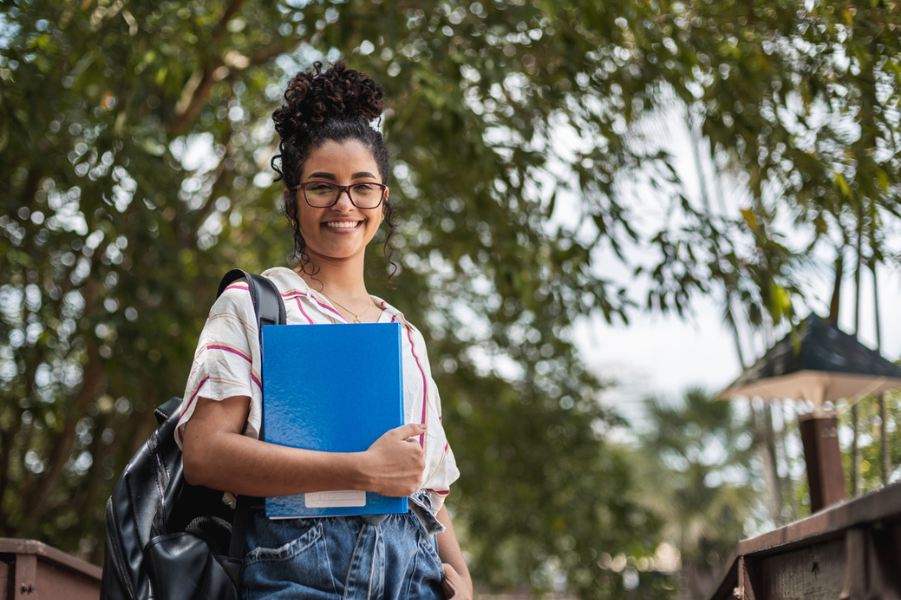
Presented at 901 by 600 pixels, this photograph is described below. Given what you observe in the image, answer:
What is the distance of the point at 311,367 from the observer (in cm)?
137

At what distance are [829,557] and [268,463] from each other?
0.96m

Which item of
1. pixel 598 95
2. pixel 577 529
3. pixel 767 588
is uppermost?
pixel 598 95

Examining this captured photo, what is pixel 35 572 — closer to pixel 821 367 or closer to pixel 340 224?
pixel 340 224

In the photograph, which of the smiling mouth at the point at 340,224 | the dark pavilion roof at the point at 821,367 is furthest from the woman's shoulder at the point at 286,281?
the dark pavilion roof at the point at 821,367

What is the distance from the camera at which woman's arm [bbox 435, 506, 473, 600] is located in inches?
58.2

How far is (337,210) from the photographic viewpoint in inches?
60.7

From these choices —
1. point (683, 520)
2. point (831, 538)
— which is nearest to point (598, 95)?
point (831, 538)

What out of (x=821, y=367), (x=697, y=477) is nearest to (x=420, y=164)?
(x=821, y=367)

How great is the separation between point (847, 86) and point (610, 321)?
1.46m

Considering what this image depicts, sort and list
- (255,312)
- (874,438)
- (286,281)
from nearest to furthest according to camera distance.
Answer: (255,312)
(286,281)
(874,438)

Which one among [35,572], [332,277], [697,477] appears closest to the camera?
[332,277]

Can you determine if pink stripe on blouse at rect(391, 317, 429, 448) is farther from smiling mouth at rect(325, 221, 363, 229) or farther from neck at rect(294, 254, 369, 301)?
smiling mouth at rect(325, 221, 363, 229)

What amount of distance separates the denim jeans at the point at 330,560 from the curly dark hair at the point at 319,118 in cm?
53

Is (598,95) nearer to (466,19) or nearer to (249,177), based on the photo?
(466,19)
